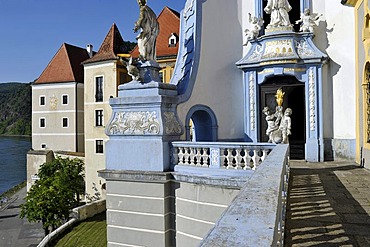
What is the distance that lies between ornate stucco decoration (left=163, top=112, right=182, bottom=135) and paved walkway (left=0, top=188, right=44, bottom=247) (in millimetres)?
14991

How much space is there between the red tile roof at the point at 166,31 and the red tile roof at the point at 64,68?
11130mm

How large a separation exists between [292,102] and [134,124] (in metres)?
12.1

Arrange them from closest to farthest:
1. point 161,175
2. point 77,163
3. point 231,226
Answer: point 231,226, point 161,175, point 77,163

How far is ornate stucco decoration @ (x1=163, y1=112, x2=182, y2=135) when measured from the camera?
8852mm

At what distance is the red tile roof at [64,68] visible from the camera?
108ft

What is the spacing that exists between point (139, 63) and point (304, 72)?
5.40 meters

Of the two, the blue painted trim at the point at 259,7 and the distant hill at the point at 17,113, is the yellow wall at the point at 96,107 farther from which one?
the distant hill at the point at 17,113

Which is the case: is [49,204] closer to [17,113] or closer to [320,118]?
[320,118]

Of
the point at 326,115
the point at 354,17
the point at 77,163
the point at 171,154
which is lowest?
the point at 77,163

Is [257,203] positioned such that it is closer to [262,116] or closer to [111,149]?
[111,149]

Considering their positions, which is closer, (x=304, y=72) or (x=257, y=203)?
(x=257, y=203)

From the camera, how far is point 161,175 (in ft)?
28.0

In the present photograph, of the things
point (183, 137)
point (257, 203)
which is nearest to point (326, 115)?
point (183, 137)

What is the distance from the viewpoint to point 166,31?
23.6 meters
